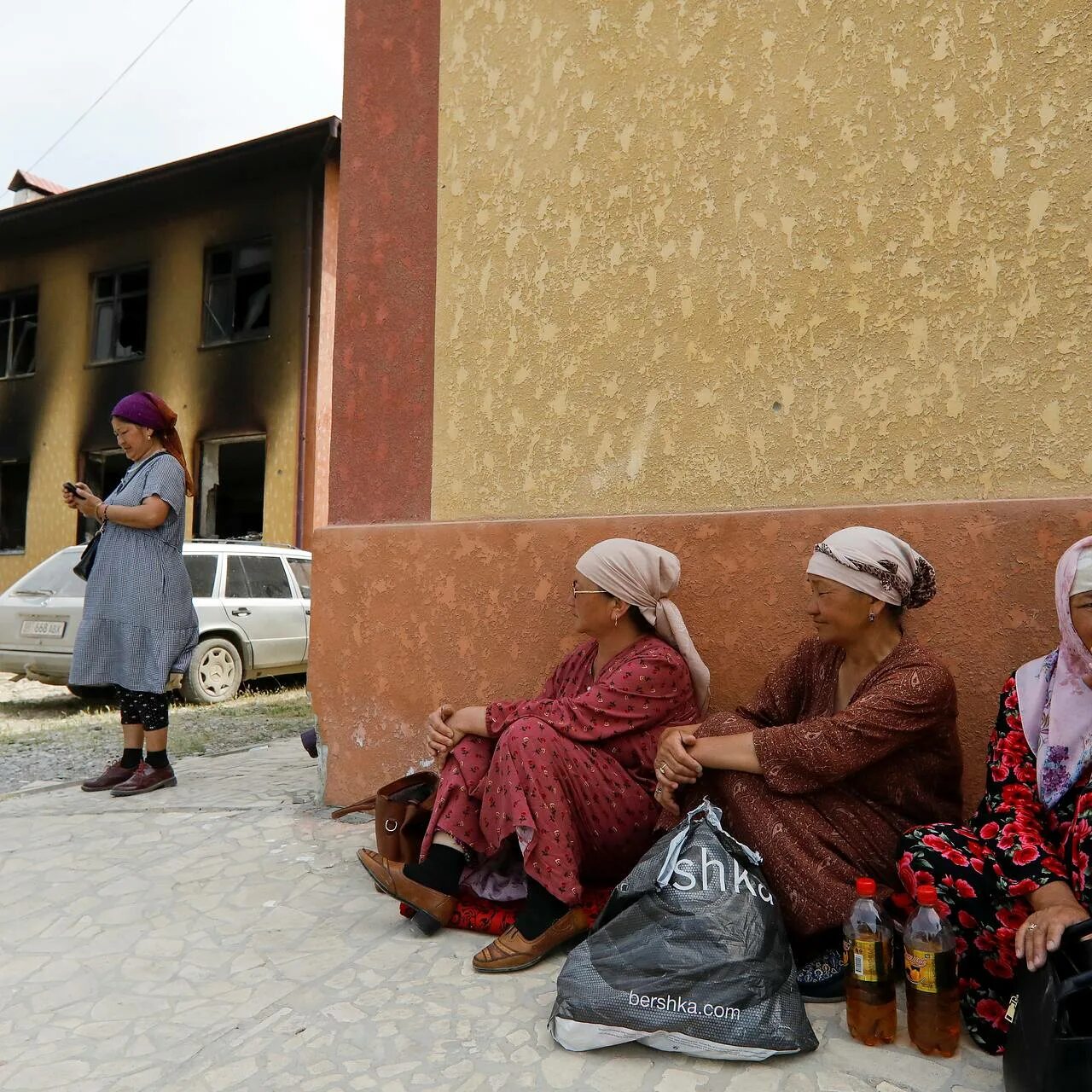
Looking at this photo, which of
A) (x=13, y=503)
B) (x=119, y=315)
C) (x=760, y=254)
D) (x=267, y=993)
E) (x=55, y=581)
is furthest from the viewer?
(x=13, y=503)

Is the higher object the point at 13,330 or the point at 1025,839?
the point at 13,330

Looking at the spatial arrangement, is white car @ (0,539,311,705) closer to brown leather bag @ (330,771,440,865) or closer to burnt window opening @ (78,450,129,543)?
brown leather bag @ (330,771,440,865)

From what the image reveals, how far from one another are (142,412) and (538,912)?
10.6ft

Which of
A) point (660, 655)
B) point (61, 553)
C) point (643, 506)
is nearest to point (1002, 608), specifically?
point (660, 655)

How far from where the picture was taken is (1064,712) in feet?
6.93

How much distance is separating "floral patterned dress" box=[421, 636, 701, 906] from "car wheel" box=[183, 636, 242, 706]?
6.28 metres

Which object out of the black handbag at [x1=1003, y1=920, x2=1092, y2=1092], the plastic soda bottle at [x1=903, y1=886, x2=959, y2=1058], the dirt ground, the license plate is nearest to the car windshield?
the license plate

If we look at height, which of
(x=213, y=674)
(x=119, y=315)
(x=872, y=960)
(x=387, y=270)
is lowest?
(x=213, y=674)

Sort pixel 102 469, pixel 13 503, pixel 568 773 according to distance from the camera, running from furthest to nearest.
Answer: pixel 13 503
pixel 102 469
pixel 568 773

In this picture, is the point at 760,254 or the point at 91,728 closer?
the point at 760,254

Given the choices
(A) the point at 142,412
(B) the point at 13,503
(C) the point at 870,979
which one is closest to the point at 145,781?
(A) the point at 142,412

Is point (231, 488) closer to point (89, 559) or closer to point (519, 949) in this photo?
point (89, 559)

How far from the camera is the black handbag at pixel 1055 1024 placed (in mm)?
1541

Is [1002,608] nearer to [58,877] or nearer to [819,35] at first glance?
[819,35]
